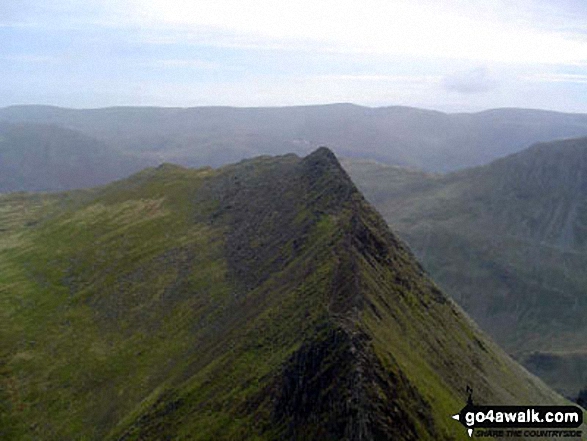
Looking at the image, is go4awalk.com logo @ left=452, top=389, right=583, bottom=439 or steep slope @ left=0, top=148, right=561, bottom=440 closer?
steep slope @ left=0, top=148, right=561, bottom=440

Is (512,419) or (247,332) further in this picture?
(247,332)

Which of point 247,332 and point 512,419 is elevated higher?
point 247,332

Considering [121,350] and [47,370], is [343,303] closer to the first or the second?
[121,350]

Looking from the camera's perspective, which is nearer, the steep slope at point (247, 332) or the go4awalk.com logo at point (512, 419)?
the steep slope at point (247, 332)
